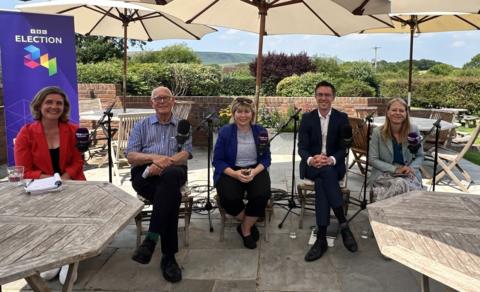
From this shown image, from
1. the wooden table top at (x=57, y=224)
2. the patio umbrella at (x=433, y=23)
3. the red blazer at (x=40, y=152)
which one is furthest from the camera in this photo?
the patio umbrella at (x=433, y=23)

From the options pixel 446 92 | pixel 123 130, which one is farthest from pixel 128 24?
pixel 446 92

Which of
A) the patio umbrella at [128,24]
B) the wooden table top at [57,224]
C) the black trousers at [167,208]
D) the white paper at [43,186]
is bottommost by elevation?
the black trousers at [167,208]

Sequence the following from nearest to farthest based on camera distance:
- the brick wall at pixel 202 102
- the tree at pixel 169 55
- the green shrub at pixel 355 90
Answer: the brick wall at pixel 202 102 → the green shrub at pixel 355 90 → the tree at pixel 169 55

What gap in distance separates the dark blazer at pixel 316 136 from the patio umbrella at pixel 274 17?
2.13 ft

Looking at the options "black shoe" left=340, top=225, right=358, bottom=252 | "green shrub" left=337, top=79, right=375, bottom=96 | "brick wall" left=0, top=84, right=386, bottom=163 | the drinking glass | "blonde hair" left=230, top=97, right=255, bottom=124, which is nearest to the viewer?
the drinking glass

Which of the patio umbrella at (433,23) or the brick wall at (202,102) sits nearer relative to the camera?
the patio umbrella at (433,23)

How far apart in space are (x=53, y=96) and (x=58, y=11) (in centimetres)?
316

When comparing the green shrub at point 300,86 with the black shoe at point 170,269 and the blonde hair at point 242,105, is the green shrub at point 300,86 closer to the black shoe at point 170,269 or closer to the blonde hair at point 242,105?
the blonde hair at point 242,105

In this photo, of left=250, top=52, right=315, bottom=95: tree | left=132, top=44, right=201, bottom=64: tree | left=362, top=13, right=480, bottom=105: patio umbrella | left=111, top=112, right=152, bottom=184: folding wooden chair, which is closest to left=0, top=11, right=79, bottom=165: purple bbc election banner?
left=111, top=112, right=152, bottom=184: folding wooden chair

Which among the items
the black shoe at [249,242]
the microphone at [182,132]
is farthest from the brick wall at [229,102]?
the microphone at [182,132]

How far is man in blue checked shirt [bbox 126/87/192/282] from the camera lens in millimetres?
2777

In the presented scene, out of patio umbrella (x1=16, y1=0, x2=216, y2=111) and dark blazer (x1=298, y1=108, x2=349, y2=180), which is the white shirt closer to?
dark blazer (x1=298, y1=108, x2=349, y2=180)

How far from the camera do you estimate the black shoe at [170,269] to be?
105 inches

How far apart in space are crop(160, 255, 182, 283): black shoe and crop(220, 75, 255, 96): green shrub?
25.4ft
